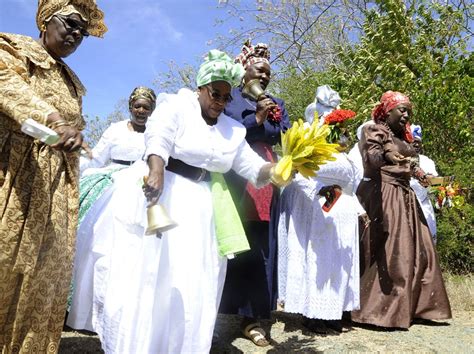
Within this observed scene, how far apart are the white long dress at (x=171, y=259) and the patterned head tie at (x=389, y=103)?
2.51 m

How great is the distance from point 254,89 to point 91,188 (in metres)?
1.67

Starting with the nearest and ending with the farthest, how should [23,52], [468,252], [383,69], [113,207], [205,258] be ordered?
[23,52], [205,258], [113,207], [468,252], [383,69]

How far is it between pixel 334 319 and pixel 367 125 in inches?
76.8

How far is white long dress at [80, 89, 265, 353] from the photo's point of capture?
274cm

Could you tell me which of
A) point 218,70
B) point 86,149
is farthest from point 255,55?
point 86,149

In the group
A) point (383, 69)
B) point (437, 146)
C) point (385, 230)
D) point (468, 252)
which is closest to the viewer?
point (385, 230)

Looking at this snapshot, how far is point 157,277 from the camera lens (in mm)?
2779

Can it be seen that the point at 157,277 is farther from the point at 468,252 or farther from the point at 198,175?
the point at 468,252

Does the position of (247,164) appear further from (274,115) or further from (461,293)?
(461,293)

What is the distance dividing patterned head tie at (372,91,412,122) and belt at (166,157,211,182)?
8.94ft

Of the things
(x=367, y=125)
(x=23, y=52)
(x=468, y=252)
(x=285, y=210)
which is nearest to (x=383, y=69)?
(x=468, y=252)

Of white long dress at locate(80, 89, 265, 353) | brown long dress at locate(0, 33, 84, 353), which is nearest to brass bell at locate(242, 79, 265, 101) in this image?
white long dress at locate(80, 89, 265, 353)

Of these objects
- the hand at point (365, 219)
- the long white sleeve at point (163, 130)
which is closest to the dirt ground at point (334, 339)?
the hand at point (365, 219)

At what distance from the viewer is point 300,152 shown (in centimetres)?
311
